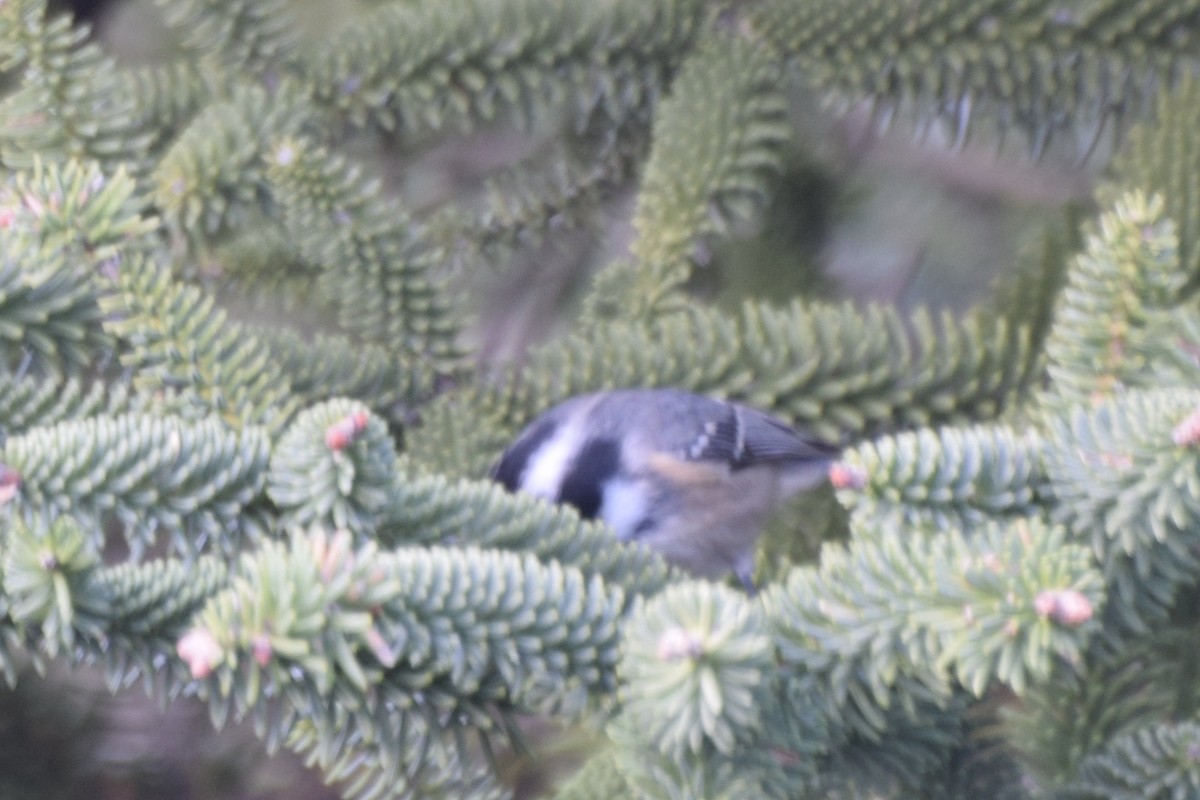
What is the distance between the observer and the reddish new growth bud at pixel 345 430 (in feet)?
2.04

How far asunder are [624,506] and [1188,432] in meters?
A: 1.05

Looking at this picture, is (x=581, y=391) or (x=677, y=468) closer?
(x=581, y=391)

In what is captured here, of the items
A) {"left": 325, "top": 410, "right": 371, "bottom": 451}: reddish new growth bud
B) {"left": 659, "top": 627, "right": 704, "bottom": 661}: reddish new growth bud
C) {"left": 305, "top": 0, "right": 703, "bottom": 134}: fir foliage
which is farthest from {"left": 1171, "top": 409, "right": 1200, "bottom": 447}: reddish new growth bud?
{"left": 305, "top": 0, "right": 703, "bottom": 134}: fir foliage

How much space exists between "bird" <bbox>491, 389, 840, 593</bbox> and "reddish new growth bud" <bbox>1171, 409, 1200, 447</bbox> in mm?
694

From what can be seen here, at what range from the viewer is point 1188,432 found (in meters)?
0.57

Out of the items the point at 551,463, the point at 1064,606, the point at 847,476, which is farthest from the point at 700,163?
the point at 1064,606

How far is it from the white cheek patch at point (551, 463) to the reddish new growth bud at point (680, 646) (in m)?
0.71

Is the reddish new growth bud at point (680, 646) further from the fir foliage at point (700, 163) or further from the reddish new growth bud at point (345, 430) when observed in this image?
the fir foliage at point (700, 163)

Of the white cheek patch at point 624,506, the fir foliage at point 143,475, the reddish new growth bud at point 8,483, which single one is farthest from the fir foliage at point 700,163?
the reddish new growth bud at point 8,483

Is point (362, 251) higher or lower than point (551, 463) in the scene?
higher

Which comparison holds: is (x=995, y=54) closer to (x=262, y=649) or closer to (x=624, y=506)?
(x=624, y=506)

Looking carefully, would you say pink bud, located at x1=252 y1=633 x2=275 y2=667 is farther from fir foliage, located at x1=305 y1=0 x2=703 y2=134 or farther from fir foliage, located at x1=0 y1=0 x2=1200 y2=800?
fir foliage, located at x1=305 y1=0 x2=703 y2=134

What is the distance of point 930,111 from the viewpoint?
1.29 metres

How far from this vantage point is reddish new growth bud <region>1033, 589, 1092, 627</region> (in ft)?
1.68
